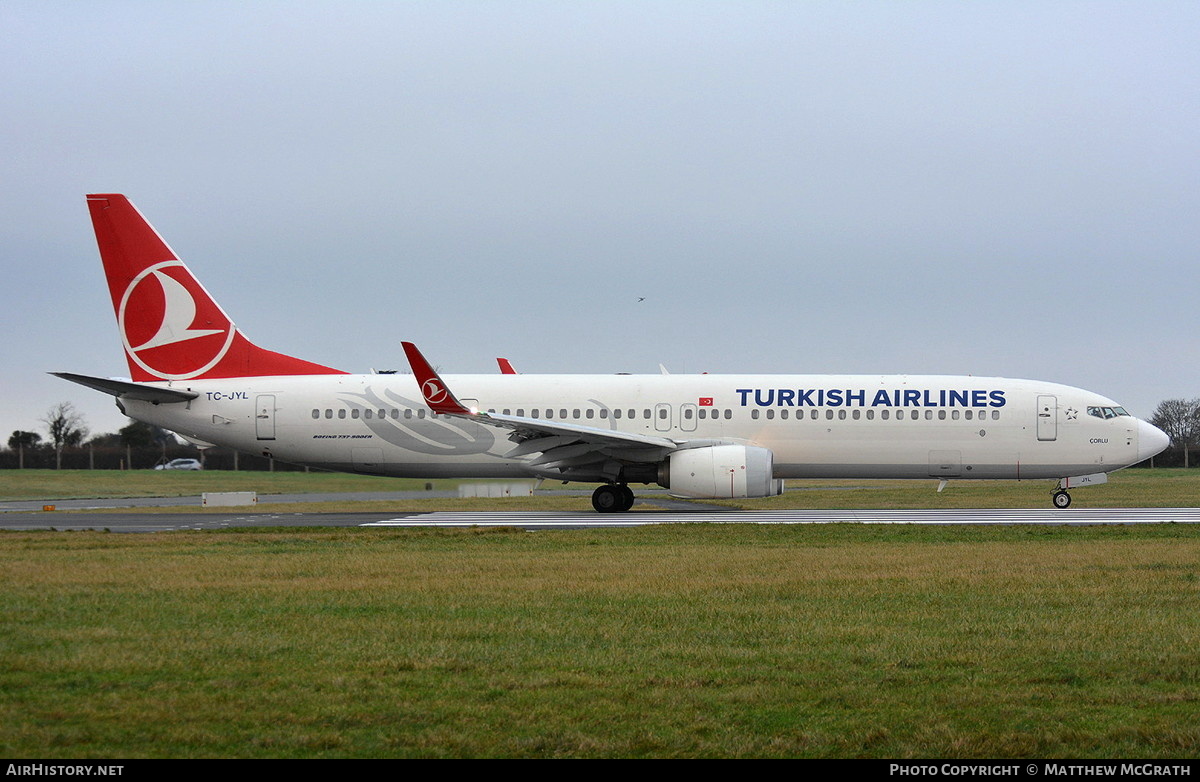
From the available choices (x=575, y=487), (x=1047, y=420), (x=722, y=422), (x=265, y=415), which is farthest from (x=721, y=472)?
(x=575, y=487)

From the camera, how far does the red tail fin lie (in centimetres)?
2784

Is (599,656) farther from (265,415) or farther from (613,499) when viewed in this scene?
(265,415)

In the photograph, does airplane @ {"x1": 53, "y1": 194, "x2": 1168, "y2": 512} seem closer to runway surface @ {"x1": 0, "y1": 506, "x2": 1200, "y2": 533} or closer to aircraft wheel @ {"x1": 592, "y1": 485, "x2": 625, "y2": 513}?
aircraft wheel @ {"x1": 592, "y1": 485, "x2": 625, "y2": 513}

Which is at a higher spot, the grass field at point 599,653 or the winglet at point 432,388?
the winglet at point 432,388

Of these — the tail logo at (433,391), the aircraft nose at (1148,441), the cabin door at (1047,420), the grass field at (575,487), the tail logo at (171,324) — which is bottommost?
the grass field at (575,487)

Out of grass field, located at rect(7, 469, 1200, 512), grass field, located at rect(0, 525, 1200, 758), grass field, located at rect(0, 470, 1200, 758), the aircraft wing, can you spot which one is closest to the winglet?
the aircraft wing

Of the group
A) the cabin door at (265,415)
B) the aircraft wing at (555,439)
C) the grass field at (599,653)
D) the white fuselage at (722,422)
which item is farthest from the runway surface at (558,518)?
the grass field at (599,653)

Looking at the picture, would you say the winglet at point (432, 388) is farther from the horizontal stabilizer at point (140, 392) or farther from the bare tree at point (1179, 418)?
the bare tree at point (1179, 418)

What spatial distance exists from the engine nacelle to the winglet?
187 inches

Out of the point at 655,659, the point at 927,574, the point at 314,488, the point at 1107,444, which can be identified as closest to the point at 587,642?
the point at 655,659

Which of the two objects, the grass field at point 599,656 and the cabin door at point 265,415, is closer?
the grass field at point 599,656

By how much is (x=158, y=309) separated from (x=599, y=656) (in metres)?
22.9

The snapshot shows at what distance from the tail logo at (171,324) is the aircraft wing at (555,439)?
604 cm

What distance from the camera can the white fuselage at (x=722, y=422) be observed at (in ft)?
89.2
